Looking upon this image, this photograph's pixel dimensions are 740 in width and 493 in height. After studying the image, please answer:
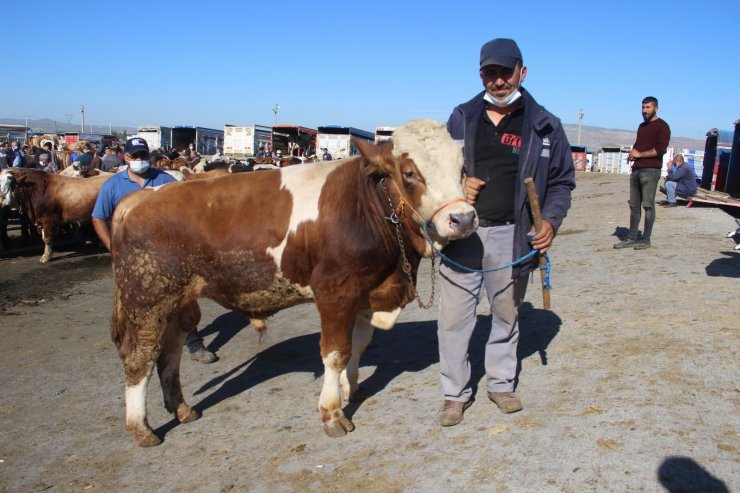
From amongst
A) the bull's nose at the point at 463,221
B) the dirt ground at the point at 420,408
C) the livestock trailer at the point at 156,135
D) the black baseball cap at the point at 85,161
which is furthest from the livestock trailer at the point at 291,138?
the bull's nose at the point at 463,221

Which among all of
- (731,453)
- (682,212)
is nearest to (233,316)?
(731,453)

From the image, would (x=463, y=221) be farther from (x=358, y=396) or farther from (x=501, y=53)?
(x=358, y=396)

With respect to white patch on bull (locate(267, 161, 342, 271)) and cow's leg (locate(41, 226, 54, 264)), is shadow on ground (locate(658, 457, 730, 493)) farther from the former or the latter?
cow's leg (locate(41, 226, 54, 264))

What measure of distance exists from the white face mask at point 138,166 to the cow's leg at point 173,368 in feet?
6.46

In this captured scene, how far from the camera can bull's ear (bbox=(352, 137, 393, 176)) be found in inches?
153

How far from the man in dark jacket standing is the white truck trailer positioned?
33.6m

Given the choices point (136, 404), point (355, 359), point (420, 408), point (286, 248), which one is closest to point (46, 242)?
point (136, 404)

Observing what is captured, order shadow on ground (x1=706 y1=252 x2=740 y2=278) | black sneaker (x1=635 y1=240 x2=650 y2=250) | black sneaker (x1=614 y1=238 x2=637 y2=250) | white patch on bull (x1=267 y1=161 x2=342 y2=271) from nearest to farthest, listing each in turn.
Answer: white patch on bull (x1=267 y1=161 x2=342 y2=271)
shadow on ground (x1=706 y1=252 x2=740 y2=278)
black sneaker (x1=635 y1=240 x2=650 y2=250)
black sneaker (x1=614 y1=238 x2=637 y2=250)

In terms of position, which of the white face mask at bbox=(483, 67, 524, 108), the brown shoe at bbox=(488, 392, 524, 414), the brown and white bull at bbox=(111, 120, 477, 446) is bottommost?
the brown shoe at bbox=(488, 392, 524, 414)

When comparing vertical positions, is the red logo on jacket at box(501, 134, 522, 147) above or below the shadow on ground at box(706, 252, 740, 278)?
above

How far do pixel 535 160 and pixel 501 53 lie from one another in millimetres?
713

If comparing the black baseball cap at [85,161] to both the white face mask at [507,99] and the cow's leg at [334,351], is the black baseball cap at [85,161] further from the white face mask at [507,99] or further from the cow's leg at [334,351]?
the white face mask at [507,99]

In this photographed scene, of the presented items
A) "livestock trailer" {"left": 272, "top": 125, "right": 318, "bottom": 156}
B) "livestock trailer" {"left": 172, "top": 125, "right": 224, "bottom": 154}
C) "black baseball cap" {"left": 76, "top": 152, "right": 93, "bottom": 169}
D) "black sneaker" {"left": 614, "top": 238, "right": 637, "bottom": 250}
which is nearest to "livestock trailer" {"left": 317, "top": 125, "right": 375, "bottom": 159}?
"livestock trailer" {"left": 272, "top": 125, "right": 318, "bottom": 156}

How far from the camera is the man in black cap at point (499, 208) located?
390 cm
